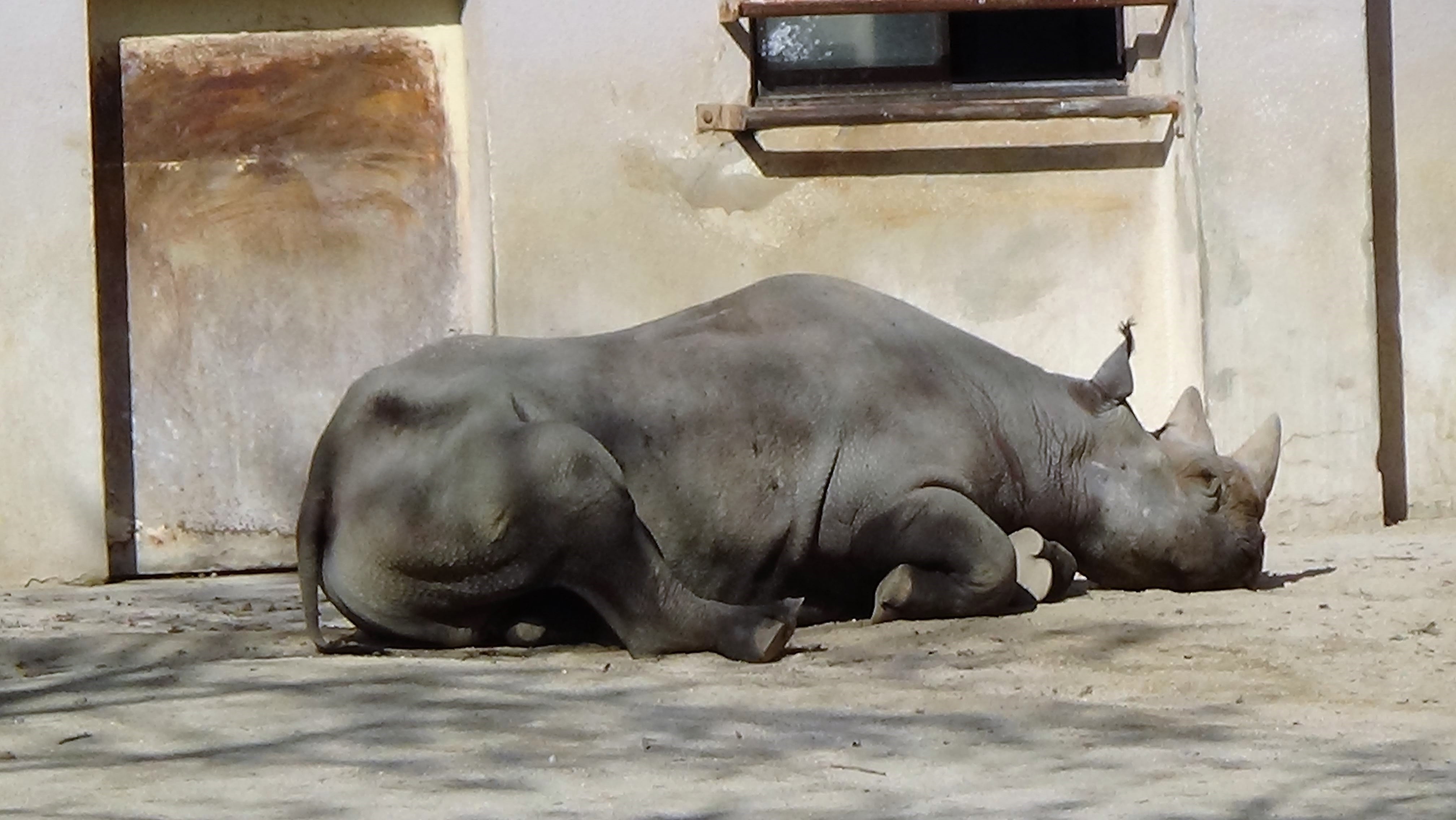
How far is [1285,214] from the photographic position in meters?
8.70

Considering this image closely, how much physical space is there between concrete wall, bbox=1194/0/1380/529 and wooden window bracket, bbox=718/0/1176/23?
41 centimetres

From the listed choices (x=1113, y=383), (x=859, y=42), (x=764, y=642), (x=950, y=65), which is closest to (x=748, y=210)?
(x=859, y=42)

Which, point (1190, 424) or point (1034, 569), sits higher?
point (1190, 424)

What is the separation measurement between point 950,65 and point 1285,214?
1389mm

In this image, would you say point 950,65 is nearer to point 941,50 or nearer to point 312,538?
point 941,50

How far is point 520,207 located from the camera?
28.5ft

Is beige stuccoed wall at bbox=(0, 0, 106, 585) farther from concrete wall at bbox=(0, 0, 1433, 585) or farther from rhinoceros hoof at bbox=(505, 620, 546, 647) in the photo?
rhinoceros hoof at bbox=(505, 620, 546, 647)

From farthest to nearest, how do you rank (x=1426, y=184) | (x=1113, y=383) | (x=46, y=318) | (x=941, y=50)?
(x=941, y=50)
(x=1426, y=184)
(x=46, y=318)
(x=1113, y=383)

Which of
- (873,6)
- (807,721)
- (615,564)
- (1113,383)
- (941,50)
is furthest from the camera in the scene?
(941,50)

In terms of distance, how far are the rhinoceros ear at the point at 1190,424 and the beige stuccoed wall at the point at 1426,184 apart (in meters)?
1.83

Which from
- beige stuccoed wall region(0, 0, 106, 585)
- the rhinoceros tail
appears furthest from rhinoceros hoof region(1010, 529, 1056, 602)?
beige stuccoed wall region(0, 0, 106, 585)

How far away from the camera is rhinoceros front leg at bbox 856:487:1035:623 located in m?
6.22

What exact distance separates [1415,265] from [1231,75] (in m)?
0.98

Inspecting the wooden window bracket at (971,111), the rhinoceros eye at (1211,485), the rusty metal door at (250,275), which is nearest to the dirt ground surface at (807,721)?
the rhinoceros eye at (1211,485)
